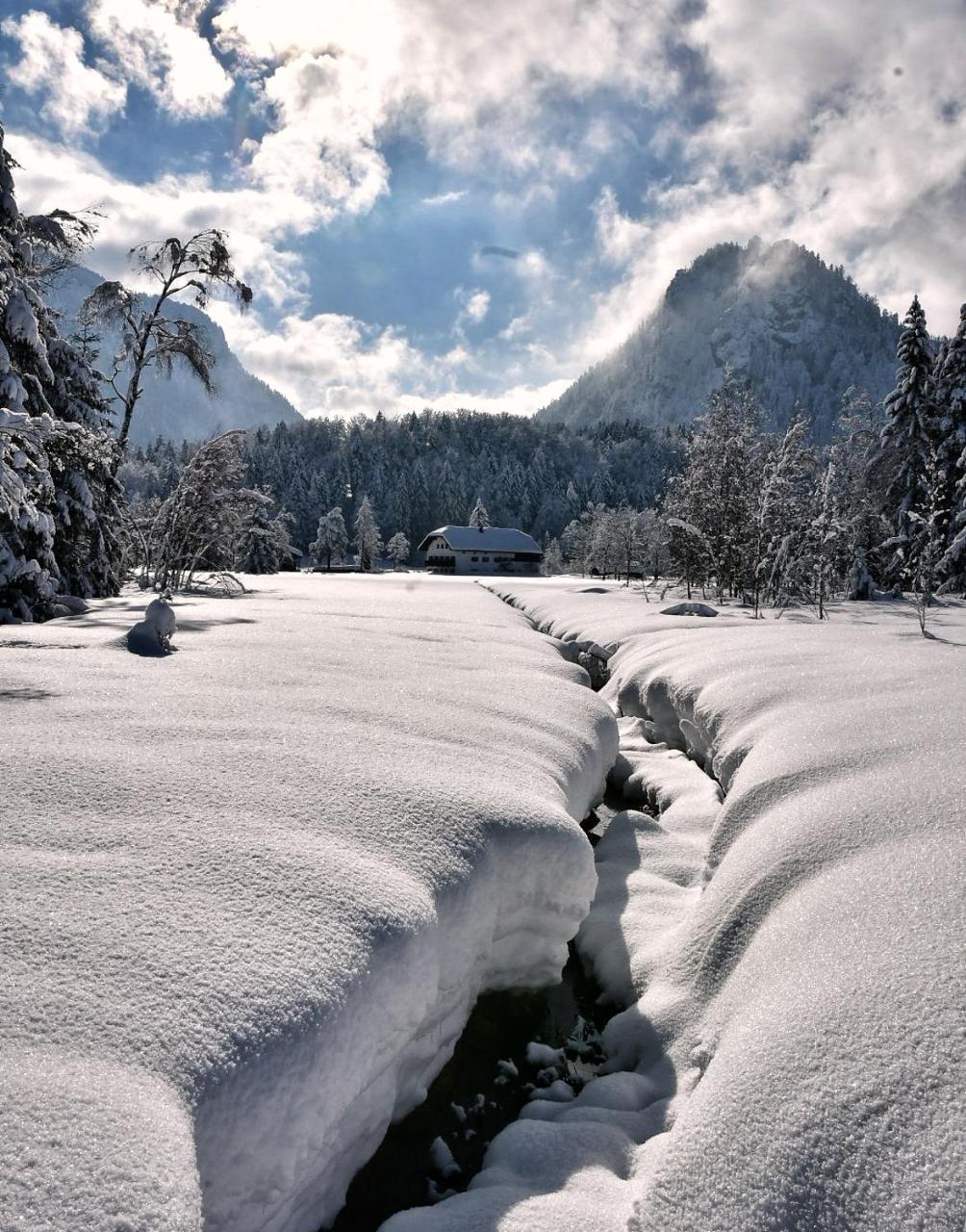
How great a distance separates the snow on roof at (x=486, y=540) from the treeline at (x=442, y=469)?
2285 cm

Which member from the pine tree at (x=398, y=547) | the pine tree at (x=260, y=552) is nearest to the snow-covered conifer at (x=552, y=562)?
the pine tree at (x=398, y=547)

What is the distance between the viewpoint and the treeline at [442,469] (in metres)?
101

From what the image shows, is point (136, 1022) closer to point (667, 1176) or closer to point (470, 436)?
point (667, 1176)

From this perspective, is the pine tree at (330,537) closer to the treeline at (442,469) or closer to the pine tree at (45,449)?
the treeline at (442,469)

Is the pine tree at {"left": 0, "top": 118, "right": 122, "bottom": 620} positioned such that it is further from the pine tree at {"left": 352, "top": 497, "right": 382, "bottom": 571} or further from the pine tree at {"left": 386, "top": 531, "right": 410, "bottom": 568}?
the pine tree at {"left": 386, "top": 531, "right": 410, "bottom": 568}

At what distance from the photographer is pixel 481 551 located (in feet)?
260

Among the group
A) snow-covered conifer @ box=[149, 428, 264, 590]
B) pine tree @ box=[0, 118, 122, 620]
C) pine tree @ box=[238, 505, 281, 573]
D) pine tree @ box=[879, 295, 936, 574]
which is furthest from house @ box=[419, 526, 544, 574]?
snow-covered conifer @ box=[149, 428, 264, 590]

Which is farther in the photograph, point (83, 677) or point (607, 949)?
point (83, 677)

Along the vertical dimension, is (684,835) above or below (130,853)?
below

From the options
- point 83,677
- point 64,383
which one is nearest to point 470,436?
point 64,383

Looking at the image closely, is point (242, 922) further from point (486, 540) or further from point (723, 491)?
point (486, 540)

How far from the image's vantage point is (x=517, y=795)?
312 cm

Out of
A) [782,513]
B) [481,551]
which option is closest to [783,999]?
[782,513]

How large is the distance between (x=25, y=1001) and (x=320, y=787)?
53.6 inches
